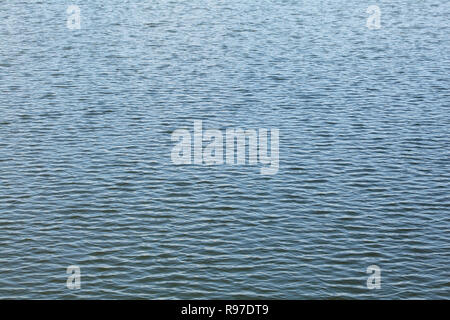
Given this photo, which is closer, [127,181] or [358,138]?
[127,181]

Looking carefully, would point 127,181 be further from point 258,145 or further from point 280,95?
point 280,95

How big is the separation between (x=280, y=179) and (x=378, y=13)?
149 feet

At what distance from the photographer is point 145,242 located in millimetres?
33531

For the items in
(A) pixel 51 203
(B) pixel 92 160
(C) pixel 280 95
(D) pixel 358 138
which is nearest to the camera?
(A) pixel 51 203

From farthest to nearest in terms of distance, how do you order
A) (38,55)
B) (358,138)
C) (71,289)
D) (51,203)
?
(38,55)
(358,138)
(51,203)
(71,289)

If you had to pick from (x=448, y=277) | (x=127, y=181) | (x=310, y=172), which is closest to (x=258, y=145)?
(x=310, y=172)

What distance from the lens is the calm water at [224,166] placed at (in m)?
31.3

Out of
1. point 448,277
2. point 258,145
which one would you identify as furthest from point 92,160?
point 448,277

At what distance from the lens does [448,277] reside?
30.8 metres

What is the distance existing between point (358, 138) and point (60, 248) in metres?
19.6

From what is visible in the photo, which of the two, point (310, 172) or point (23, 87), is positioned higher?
point (23, 87)

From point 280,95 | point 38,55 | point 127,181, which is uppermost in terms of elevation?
point 38,55

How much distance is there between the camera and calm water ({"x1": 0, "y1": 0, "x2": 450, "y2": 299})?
103 ft

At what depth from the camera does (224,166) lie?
1639 inches
